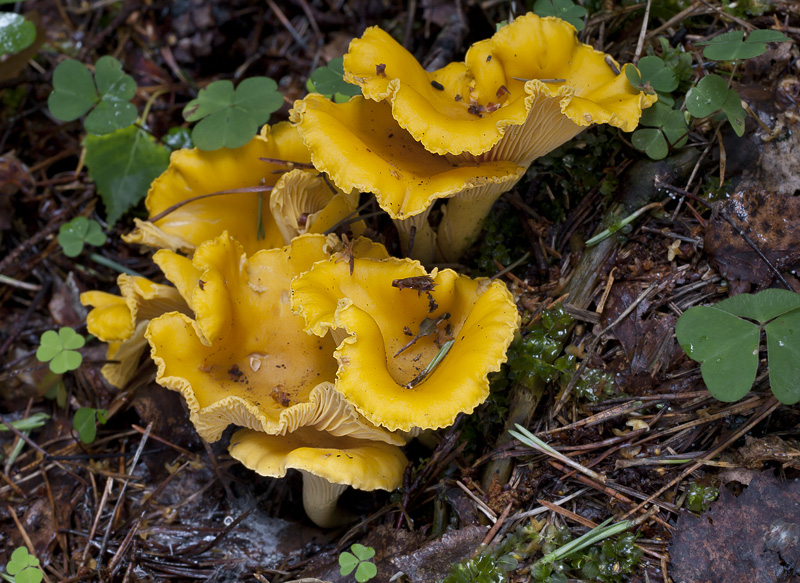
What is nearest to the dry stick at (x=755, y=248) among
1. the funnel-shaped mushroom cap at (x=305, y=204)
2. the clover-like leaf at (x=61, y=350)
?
the funnel-shaped mushroom cap at (x=305, y=204)

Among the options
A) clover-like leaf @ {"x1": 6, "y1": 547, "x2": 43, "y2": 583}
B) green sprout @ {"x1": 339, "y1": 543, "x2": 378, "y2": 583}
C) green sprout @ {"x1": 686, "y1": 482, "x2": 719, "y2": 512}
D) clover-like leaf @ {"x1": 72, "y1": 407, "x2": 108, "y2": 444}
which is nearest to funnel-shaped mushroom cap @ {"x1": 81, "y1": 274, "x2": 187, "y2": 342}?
clover-like leaf @ {"x1": 72, "y1": 407, "x2": 108, "y2": 444}

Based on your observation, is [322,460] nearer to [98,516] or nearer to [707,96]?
[98,516]

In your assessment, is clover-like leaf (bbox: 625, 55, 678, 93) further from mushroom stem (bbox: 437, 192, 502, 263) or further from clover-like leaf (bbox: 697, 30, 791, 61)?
mushroom stem (bbox: 437, 192, 502, 263)

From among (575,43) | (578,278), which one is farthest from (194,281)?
(575,43)

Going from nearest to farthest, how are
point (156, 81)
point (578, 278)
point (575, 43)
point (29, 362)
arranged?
point (575, 43) < point (578, 278) < point (29, 362) < point (156, 81)

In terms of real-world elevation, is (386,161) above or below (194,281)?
above

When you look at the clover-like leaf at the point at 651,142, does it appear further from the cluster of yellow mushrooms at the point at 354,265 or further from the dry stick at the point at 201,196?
the dry stick at the point at 201,196

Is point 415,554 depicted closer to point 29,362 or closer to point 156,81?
point 29,362
